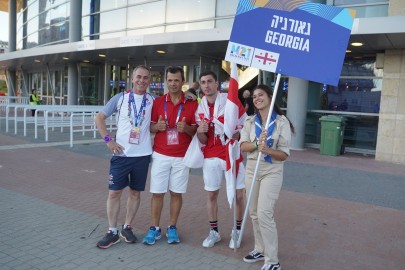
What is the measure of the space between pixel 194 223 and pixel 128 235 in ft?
3.41

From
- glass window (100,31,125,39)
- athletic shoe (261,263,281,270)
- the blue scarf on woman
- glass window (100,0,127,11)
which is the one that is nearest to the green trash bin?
the blue scarf on woman

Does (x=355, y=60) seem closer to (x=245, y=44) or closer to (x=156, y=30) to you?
(x=156, y=30)

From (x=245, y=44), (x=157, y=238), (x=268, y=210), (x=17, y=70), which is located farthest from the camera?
(x=17, y=70)

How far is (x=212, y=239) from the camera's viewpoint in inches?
175

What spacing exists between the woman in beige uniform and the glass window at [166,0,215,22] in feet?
38.7

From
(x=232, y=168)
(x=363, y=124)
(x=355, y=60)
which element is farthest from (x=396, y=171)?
(x=232, y=168)

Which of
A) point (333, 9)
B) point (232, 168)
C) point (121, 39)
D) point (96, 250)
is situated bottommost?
point (96, 250)

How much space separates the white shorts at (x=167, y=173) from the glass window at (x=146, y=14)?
13522 mm

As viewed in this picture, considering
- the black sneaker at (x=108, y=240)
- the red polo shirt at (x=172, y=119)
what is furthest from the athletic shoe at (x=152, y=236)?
the red polo shirt at (x=172, y=119)

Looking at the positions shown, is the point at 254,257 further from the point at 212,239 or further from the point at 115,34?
the point at 115,34

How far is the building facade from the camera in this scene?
1081cm

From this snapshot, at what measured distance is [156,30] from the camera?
17.1 metres

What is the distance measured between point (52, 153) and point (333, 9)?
27.7ft

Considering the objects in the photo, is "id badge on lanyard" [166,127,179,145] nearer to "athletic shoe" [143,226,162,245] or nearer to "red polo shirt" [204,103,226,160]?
"red polo shirt" [204,103,226,160]
